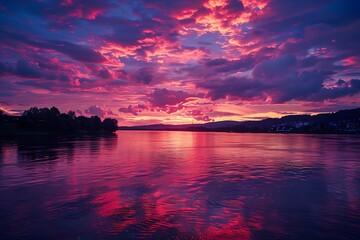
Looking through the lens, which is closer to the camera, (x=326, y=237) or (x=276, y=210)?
(x=326, y=237)

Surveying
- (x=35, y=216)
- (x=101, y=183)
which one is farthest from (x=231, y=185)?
(x=35, y=216)

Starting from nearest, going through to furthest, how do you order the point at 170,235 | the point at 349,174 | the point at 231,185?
the point at 170,235
the point at 231,185
the point at 349,174

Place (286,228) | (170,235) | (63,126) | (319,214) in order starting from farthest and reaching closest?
1. (63,126)
2. (319,214)
3. (286,228)
4. (170,235)

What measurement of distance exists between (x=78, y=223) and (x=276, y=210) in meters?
12.7

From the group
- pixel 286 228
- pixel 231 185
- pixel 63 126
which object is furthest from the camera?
pixel 63 126

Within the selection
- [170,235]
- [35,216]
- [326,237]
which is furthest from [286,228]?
[35,216]

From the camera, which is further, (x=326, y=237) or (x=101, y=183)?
(x=101, y=183)

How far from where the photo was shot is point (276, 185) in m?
26.5

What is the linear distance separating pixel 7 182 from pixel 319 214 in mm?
27809

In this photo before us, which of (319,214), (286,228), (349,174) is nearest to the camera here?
(286,228)

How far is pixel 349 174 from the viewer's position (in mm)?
33094

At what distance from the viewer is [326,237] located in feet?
45.7

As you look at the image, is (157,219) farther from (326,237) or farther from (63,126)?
(63,126)

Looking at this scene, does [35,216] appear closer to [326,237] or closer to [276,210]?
[276,210]
